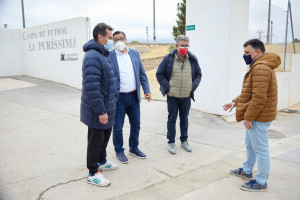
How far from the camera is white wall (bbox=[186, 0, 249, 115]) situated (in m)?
5.92

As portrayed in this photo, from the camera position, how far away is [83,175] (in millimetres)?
3414

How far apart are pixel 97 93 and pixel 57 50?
319 inches

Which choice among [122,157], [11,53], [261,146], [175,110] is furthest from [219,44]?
[11,53]

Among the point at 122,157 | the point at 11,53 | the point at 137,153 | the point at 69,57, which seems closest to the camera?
the point at 122,157

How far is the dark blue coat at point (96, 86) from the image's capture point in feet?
9.49

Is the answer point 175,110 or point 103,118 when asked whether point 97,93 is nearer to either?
point 103,118

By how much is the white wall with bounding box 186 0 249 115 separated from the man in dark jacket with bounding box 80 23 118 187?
12.1 feet

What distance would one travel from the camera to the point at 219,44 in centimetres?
606

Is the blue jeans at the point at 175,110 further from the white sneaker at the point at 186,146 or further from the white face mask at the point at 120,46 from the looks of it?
the white face mask at the point at 120,46

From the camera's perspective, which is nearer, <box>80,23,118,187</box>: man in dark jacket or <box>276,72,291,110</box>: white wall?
<box>80,23,118,187</box>: man in dark jacket

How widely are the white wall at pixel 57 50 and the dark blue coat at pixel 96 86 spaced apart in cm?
632

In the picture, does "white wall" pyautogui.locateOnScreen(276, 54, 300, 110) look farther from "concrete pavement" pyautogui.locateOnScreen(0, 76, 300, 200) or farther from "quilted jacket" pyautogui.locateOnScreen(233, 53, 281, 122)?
"quilted jacket" pyautogui.locateOnScreen(233, 53, 281, 122)

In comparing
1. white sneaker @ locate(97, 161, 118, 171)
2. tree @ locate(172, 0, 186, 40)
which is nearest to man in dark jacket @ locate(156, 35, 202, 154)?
white sneaker @ locate(97, 161, 118, 171)

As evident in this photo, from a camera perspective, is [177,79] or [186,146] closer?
[177,79]
